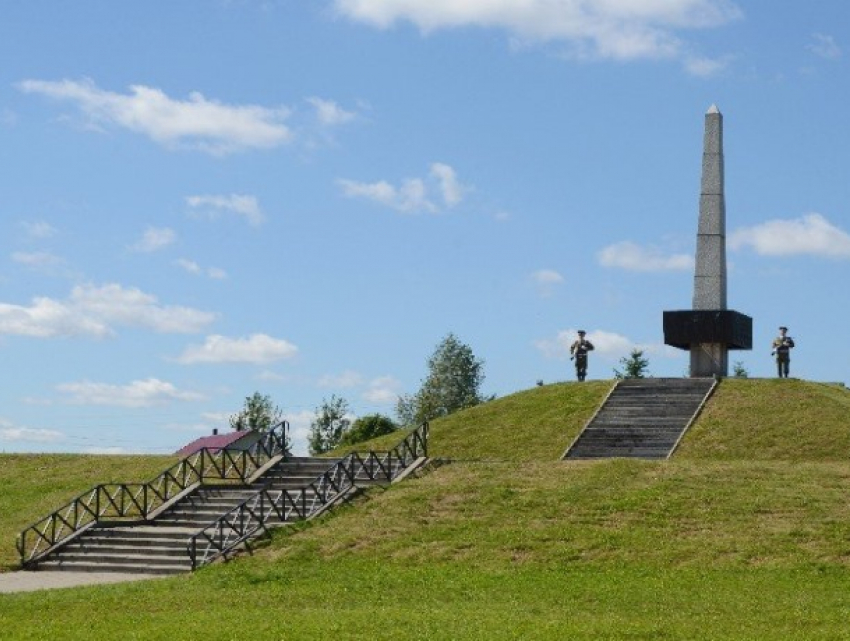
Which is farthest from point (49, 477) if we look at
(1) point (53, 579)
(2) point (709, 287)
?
(2) point (709, 287)

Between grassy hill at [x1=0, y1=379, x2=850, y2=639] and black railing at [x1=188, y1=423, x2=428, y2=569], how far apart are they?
73cm

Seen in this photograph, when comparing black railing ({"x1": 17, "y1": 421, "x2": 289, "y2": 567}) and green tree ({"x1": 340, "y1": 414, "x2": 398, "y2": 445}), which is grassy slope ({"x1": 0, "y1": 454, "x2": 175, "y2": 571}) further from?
green tree ({"x1": 340, "y1": 414, "x2": 398, "y2": 445})

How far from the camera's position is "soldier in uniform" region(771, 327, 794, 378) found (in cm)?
4525

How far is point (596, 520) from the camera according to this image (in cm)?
2733

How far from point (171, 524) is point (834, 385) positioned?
76.9ft

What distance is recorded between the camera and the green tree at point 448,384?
85312 millimetres

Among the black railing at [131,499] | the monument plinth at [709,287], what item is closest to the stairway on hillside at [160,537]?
the black railing at [131,499]

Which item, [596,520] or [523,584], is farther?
[596,520]

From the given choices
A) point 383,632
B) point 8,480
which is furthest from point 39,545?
point 383,632

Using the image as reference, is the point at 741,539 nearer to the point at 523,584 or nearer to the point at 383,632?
the point at 523,584

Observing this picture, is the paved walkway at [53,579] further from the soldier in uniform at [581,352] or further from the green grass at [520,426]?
the soldier in uniform at [581,352]

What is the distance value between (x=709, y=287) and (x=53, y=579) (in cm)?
2562

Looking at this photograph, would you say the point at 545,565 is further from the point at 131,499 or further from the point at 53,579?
the point at 131,499

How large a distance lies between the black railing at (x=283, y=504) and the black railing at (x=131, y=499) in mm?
2310
